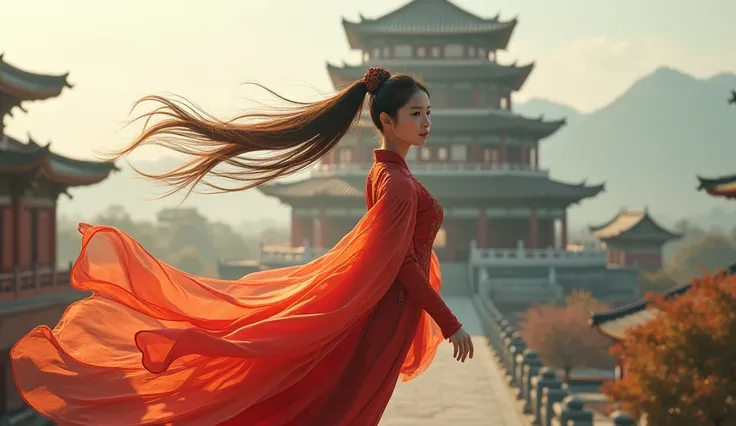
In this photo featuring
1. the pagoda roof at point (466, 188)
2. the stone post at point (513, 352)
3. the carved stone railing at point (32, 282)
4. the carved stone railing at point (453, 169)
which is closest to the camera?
the stone post at point (513, 352)

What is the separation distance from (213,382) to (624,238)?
149ft

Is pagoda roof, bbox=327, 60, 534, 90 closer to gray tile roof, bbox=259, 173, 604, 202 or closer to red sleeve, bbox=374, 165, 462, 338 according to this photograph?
gray tile roof, bbox=259, 173, 604, 202

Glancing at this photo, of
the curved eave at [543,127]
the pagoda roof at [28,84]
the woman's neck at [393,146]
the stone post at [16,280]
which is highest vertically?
the curved eave at [543,127]

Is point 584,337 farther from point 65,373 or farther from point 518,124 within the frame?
point 65,373

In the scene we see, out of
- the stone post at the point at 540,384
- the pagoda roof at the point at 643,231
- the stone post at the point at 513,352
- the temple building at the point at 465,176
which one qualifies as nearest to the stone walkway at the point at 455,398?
the stone post at the point at 513,352

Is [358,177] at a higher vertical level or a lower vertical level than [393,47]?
lower

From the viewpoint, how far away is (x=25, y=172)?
18.9m

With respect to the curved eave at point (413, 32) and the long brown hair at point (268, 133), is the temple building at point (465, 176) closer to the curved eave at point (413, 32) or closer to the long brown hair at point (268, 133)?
the curved eave at point (413, 32)

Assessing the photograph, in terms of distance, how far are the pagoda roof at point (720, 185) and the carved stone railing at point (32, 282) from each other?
35.7ft

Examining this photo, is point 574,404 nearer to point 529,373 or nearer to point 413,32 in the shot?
point 529,373

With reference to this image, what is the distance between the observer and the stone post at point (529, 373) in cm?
1423

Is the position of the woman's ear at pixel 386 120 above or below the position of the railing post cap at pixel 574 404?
above

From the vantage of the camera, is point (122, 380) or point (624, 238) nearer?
point (122, 380)

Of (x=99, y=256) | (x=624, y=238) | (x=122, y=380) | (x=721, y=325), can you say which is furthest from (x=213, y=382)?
(x=624, y=238)
